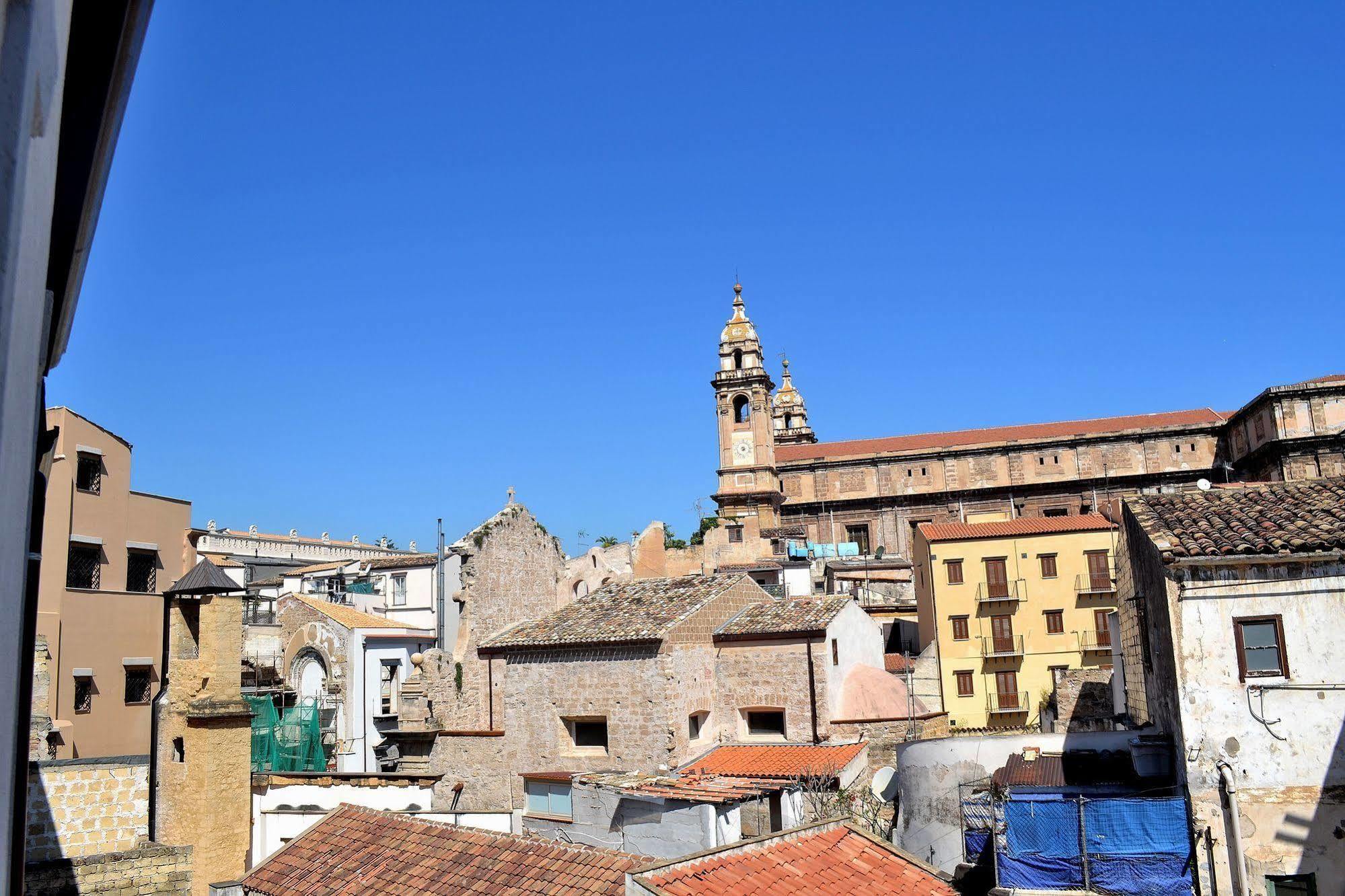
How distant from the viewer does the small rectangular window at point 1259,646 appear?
15164mm

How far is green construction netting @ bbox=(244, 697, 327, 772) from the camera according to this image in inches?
1243

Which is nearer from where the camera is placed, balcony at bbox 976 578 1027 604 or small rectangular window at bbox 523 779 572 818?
small rectangular window at bbox 523 779 572 818

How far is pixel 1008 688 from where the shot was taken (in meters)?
40.8

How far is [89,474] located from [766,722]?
20047 mm

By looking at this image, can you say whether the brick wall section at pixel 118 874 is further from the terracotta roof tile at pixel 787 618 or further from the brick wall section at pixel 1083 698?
the brick wall section at pixel 1083 698

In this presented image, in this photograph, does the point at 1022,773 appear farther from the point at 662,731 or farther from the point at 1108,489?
the point at 1108,489

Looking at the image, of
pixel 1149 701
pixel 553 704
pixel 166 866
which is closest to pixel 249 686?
pixel 553 704

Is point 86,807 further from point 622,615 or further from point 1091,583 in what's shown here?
point 1091,583

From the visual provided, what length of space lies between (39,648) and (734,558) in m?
40.7

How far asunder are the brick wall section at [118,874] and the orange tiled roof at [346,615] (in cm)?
2007

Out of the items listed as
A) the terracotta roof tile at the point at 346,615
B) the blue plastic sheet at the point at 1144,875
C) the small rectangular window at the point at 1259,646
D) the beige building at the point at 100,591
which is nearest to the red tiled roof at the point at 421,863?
the blue plastic sheet at the point at 1144,875

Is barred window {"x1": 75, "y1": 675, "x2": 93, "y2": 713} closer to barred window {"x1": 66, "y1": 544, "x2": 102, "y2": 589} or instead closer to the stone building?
barred window {"x1": 66, "y1": 544, "x2": 102, "y2": 589}

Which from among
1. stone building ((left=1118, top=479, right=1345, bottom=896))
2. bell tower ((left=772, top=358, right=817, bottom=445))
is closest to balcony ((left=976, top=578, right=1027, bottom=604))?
stone building ((left=1118, top=479, right=1345, bottom=896))

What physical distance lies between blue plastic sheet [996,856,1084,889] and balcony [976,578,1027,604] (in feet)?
87.0
